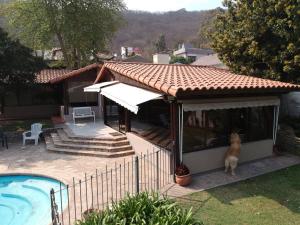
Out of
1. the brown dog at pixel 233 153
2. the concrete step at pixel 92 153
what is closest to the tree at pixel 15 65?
the concrete step at pixel 92 153

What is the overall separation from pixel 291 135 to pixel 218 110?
19.2 feet

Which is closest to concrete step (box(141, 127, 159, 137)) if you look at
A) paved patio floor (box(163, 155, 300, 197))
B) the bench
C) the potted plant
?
paved patio floor (box(163, 155, 300, 197))

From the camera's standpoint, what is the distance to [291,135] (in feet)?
60.8

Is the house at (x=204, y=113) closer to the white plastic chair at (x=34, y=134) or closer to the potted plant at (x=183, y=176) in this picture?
the potted plant at (x=183, y=176)

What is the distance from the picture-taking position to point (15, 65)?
26703mm

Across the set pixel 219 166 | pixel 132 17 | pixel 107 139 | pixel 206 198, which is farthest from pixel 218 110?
pixel 132 17

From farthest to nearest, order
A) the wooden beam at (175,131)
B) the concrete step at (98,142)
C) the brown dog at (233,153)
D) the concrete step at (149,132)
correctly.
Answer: the concrete step at (98,142) < the concrete step at (149,132) < the brown dog at (233,153) < the wooden beam at (175,131)

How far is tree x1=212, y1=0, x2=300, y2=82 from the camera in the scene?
763 inches

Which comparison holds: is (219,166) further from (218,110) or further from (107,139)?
(107,139)

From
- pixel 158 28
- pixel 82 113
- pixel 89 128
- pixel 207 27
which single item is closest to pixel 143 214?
pixel 89 128

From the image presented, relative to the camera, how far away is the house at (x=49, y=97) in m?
31.7

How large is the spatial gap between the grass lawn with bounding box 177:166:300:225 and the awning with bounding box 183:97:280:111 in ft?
12.1

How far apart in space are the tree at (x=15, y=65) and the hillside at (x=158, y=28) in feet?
277

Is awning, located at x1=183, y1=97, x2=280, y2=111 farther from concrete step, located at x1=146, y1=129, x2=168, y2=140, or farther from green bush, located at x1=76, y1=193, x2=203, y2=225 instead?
green bush, located at x1=76, y1=193, x2=203, y2=225
